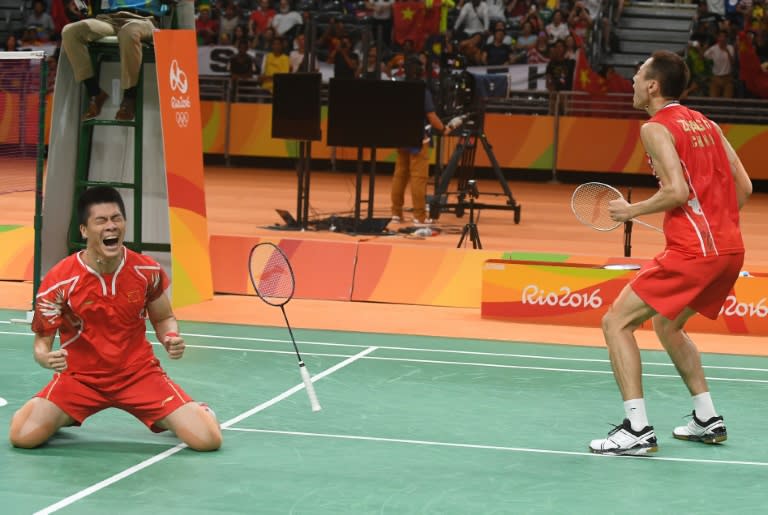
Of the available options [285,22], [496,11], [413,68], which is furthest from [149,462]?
[285,22]

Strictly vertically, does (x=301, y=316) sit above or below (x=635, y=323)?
below

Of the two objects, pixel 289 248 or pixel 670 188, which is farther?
pixel 289 248

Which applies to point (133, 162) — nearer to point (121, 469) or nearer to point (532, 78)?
point (121, 469)

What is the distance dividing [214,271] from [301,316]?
1.39m

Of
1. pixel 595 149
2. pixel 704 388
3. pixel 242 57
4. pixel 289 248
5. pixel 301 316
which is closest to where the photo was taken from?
pixel 704 388

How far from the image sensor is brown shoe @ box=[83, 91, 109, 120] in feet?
33.0

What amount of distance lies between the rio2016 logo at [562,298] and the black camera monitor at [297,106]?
3.92m

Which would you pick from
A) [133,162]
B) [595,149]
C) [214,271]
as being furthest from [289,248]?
[595,149]

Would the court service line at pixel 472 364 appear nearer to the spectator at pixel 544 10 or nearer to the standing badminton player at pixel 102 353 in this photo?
the standing badminton player at pixel 102 353

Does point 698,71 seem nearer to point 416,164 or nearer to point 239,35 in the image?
point 239,35

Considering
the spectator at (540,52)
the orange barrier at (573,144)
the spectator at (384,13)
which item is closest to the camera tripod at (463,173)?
the orange barrier at (573,144)

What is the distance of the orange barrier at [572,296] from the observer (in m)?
10.0

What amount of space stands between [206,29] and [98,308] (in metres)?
18.3

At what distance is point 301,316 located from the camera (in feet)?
33.8
